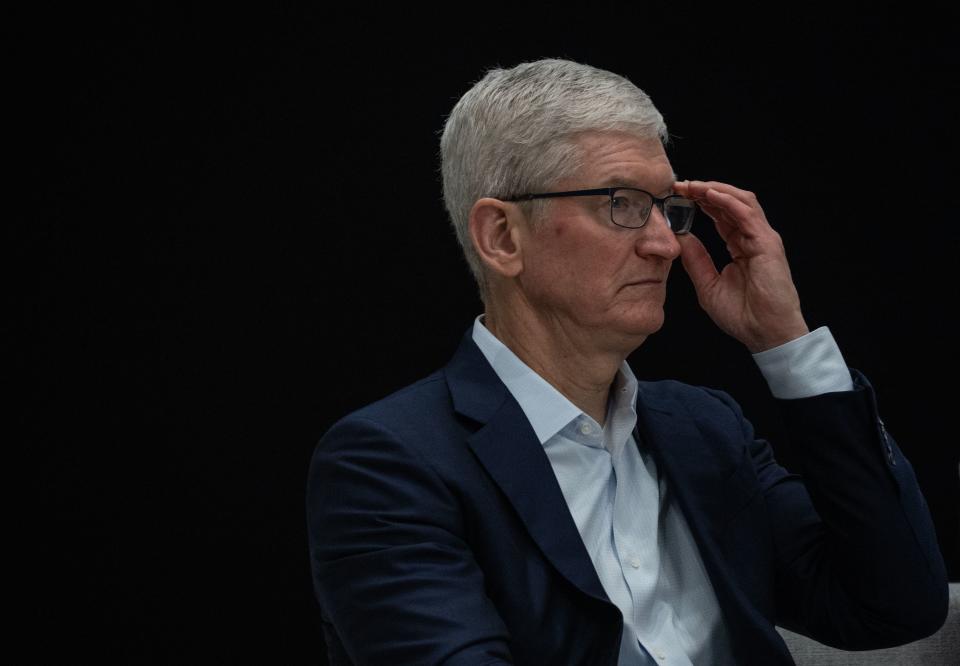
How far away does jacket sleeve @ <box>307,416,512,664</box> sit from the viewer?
1.69m

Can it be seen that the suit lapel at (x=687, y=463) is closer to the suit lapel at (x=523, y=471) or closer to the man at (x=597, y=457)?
the man at (x=597, y=457)

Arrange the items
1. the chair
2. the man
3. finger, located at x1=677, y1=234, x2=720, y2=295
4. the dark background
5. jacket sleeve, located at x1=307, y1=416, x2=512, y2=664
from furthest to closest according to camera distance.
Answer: the dark background, the chair, finger, located at x1=677, y1=234, x2=720, y2=295, the man, jacket sleeve, located at x1=307, y1=416, x2=512, y2=664

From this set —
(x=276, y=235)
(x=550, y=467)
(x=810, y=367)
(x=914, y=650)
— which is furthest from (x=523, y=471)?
(x=276, y=235)

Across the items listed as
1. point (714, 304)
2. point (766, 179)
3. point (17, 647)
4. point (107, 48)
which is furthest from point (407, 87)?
point (17, 647)

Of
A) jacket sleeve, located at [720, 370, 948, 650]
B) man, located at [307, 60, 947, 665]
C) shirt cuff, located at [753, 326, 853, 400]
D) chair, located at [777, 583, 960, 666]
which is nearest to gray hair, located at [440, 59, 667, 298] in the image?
man, located at [307, 60, 947, 665]

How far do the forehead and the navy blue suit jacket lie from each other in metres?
0.31

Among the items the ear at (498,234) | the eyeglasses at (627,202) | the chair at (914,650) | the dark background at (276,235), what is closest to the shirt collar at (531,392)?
the ear at (498,234)

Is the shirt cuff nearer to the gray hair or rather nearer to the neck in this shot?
the neck

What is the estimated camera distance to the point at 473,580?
5.71ft

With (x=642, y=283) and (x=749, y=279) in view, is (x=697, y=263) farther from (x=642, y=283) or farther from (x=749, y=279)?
(x=642, y=283)

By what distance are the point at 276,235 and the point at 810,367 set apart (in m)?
1.44

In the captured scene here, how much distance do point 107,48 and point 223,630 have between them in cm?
126

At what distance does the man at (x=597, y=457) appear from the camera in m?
1.80

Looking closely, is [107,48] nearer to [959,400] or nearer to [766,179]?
[766,179]
